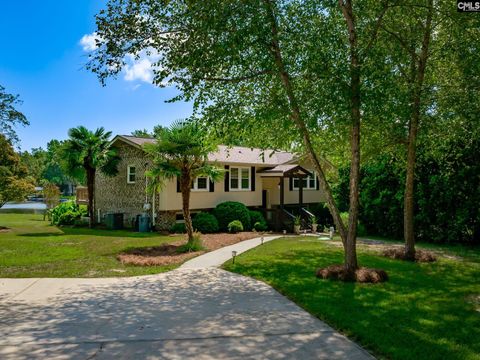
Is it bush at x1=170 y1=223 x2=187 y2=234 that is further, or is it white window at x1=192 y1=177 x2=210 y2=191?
white window at x1=192 y1=177 x2=210 y2=191

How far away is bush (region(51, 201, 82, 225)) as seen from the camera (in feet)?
81.9

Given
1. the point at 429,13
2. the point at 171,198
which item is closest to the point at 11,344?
the point at 429,13

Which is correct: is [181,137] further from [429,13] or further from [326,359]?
[326,359]

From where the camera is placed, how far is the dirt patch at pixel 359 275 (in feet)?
31.4

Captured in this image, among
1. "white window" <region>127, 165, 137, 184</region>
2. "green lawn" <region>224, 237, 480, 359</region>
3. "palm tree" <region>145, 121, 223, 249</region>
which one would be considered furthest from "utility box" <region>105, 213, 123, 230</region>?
"green lawn" <region>224, 237, 480, 359</region>

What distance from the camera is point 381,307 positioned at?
7391mm

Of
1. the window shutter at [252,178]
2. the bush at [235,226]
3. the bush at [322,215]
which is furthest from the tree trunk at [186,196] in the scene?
the bush at [322,215]

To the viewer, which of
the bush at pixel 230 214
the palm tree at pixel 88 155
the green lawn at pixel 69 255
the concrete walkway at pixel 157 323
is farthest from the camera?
the palm tree at pixel 88 155

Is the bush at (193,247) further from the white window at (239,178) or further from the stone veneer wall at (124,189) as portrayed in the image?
the white window at (239,178)

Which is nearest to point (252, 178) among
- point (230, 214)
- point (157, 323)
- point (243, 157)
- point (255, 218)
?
point (243, 157)

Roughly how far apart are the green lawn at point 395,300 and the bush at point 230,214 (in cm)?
814

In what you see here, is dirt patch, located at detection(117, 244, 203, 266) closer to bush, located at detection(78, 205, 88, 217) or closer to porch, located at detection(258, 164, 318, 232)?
porch, located at detection(258, 164, 318, 232)

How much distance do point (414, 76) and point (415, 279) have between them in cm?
665
